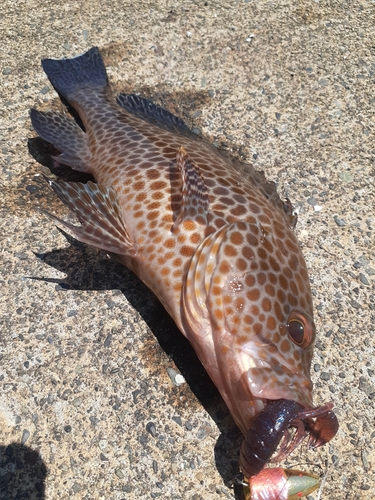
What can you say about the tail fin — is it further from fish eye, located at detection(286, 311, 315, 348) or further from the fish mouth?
the fish mouth

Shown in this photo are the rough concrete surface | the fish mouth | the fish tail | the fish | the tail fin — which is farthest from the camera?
the tail fin

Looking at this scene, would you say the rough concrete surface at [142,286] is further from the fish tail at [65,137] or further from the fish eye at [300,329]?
the fish eye at [300,329]

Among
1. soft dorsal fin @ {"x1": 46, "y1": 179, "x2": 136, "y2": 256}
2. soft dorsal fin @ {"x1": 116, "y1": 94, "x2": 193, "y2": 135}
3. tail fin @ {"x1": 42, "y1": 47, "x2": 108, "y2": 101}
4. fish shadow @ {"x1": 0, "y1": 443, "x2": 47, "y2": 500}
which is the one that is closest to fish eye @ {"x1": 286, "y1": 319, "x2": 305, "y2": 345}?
soft dorsal fin @ {"x1": 46, "y1": 179, "x2": 136, "y2": 256}

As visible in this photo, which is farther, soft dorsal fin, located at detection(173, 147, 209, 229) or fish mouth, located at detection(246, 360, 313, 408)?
soft dorsal fin, located at detection(173, 147, 209, 229)

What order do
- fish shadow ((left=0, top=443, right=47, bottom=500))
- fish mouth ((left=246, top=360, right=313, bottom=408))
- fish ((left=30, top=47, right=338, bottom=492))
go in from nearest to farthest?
fish mouth ((left=246, top=360, right=313, bottom=408))
fish ((left=30, top=47, right=338, bottom=492))
fish shadow ((left=0, top=443, right=47, bottom=500))

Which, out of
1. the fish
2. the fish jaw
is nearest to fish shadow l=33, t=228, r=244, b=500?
the fish

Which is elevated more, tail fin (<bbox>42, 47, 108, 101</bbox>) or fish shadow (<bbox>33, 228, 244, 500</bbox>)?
tail fin (<bbox>42, 47, 108, 101</bbox>)

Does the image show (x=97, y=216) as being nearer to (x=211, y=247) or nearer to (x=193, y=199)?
(x=193, y=199)

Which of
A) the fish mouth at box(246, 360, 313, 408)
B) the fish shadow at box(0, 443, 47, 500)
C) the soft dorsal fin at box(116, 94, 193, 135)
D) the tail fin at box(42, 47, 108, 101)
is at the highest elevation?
the tail fin at box(42, 47, 108, 101)

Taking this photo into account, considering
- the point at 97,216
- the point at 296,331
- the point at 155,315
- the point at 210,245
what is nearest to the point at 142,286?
the point at 155,315
